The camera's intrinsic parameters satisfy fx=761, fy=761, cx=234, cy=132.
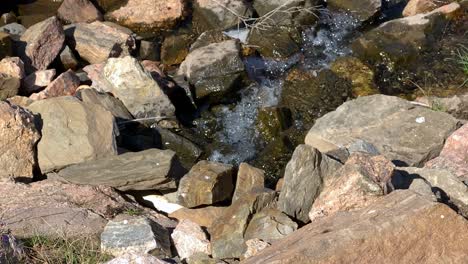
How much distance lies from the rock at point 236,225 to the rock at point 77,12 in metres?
4.02

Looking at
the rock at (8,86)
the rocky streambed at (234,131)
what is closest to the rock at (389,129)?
the rocky streambed at (234,131)

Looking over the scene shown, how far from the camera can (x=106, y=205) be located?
432cm

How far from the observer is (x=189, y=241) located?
3881 millimetres

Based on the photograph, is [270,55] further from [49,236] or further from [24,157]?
[49,236]

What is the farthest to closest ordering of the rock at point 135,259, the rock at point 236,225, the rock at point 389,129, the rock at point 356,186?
the rock at point 389,129
the rock at point 236,225
the rock at point 356,186
the rock at point 135,259

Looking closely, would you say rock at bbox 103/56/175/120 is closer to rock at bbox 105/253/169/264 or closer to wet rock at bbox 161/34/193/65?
wet rock at bbox 161/34/193/65

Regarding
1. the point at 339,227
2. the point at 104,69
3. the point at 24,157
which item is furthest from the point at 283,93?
the point at 339,227

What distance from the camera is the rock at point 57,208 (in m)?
3.86

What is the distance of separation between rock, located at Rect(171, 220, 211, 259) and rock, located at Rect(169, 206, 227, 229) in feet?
1.41

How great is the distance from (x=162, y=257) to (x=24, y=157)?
5.18 feet

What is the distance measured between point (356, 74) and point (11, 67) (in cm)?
298

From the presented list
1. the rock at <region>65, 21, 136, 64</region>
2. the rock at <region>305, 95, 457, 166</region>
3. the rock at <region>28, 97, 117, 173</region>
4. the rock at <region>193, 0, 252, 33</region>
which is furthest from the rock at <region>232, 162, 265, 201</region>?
the rock at <region>193, 0, 252, 33</region>

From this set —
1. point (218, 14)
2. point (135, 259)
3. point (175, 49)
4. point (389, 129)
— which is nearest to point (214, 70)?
point (175, 49)

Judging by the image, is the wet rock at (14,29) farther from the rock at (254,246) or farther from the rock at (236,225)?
the rock at (254,246)
